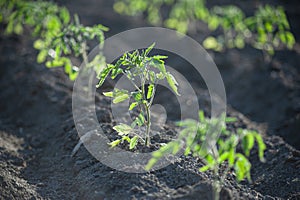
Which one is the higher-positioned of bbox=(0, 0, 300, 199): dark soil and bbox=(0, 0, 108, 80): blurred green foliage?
bbox=(0, 0, 108, 80): blurred green foliage

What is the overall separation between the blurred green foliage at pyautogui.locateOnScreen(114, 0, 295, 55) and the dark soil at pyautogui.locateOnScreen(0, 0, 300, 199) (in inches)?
10.2

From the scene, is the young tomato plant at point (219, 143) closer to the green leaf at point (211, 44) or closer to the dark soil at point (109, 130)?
the dark soil at point (109, 130)

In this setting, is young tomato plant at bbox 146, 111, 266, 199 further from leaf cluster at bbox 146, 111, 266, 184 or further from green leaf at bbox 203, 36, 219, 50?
green leaf at bbox 203, 36, 219, 50

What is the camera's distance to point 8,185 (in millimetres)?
2900

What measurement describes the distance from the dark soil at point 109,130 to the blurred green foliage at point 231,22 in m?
0.26

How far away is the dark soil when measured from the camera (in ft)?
9.40

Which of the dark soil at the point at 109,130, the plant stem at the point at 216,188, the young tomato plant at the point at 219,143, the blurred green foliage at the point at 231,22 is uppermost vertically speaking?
the blurred green foliage at the point at 231,22

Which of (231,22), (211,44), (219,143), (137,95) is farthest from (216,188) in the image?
(211,44)

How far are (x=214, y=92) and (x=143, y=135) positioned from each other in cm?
223

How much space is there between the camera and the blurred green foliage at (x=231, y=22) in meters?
5.23

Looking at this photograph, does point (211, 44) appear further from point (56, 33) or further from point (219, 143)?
point (219, 143)

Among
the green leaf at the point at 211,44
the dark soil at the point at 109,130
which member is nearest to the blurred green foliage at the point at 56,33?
the dark soil at the point at 109,130

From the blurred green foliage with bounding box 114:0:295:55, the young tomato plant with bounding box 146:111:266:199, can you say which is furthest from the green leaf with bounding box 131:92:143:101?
the blurred green foliage with bounding box 114:0:295:55

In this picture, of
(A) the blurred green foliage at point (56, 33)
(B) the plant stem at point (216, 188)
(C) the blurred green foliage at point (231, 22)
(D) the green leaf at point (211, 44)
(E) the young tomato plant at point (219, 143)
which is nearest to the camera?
(E) the young tomato plant at point (219, 143)
